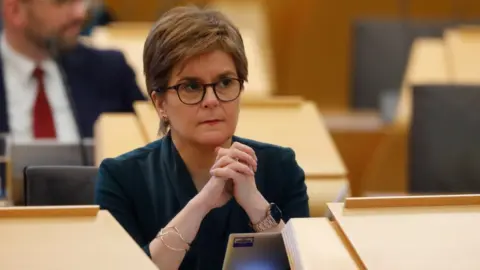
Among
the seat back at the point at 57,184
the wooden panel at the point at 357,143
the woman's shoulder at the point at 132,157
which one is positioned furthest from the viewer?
the wooden panel at the point at 357,143

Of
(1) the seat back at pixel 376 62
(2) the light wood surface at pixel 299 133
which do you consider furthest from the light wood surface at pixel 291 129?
(1) the seat back at pixel 376 62

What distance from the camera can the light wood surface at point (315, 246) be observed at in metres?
1.01

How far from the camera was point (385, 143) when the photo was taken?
2.51 m

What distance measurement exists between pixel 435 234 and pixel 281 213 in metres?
0.22

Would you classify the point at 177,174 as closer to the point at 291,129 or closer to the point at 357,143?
the point at 291,129

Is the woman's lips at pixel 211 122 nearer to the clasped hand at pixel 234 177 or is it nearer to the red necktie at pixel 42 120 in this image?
the clasped hand at pixel 234 177

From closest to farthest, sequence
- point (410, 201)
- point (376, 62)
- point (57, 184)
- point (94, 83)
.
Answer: point (410, 201)
point (57, 184)
point (94, 83)
point (376, 62)

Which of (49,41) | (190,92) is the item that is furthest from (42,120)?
(190,92)

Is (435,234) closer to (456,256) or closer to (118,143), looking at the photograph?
(456,256)

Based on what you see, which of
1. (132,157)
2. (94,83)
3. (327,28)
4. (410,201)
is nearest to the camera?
(410,201)

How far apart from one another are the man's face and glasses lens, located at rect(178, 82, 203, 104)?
1.07 metres

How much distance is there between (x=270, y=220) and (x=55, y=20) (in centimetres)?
122

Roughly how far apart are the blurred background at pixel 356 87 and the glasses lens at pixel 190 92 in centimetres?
25

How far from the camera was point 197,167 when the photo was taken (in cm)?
122
